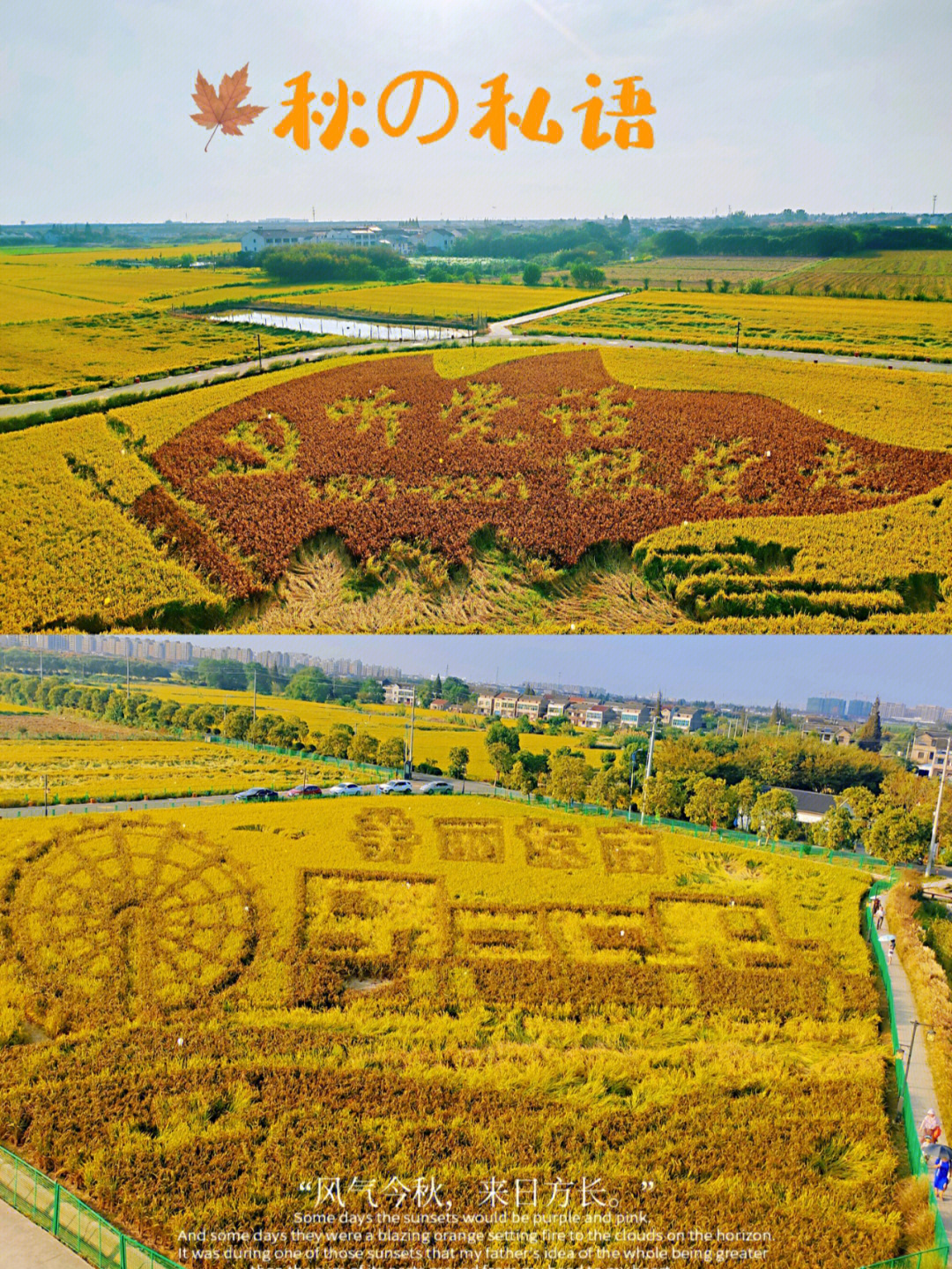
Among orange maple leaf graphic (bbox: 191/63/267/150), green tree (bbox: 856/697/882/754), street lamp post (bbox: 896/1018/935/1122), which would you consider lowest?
street lamp post (bbox: 896/1018/935/1122)

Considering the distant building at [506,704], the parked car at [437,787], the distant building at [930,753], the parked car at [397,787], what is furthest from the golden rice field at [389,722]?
the distant building at [930,753]

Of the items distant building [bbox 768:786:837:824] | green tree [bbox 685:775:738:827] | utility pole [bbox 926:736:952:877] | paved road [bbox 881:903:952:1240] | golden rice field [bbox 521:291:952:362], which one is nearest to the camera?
paved road [bbox 881:903:952:1240]

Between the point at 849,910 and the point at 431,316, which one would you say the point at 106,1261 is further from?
the point at 431,316

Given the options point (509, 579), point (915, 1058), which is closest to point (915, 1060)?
point (915, 1058)

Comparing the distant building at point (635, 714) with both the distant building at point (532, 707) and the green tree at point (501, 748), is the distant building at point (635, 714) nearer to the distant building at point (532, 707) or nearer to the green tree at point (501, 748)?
the distant building at point (532, 707)

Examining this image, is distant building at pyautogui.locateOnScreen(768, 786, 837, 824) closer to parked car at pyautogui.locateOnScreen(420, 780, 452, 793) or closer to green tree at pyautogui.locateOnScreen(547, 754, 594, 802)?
green tree at pyautogui.locateOnScreen(547, 754, 594, 802)

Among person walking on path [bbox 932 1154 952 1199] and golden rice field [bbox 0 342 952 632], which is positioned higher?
golden rice field [bbox 0 342 952 632]

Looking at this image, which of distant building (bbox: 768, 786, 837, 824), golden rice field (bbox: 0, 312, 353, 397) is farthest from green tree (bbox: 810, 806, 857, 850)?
golden rice field (bbox: 0, 312, 353, 397)
